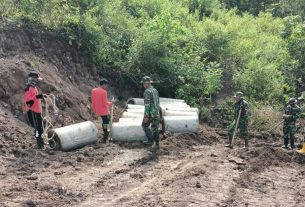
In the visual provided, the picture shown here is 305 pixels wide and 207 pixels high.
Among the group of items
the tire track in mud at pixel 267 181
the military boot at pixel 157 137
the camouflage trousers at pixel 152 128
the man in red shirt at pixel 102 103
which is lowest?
the tire track in mud at pixel 267 181

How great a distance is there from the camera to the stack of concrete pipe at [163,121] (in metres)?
12.7

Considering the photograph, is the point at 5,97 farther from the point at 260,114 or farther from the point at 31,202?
the point at 260,114

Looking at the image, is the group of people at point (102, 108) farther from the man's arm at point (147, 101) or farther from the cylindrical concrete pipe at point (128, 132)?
the cylindrical concrete pipe at point (128, 132)

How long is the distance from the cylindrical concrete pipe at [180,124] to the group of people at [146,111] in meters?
1.02

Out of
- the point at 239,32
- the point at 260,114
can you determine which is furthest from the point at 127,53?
the point at 239,32

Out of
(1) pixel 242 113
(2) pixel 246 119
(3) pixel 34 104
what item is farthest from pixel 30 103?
(2) pixel 246 119

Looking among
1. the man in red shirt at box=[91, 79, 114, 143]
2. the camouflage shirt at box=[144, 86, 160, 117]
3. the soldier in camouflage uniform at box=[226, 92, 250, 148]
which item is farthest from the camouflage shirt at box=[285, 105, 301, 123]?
the man in red shirt at box=[91, 79, 114, 143]

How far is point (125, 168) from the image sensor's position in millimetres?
10586

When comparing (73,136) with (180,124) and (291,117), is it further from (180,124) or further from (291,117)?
(291,117)

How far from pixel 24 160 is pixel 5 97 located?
2.84 meters

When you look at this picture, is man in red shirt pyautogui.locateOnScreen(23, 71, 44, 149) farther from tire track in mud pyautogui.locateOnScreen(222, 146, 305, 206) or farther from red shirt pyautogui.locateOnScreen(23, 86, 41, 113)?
tire track in mud pyautogui.locateOnScreen(222, 146, 305, 206)

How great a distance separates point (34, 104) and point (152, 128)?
117 inches

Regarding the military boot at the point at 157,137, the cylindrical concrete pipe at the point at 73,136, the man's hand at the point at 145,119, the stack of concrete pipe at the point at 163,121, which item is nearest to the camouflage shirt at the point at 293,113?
the stack of concrete pipe at the point at 163,121

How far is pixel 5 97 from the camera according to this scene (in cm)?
1302
